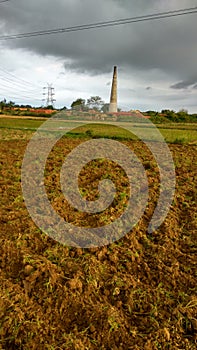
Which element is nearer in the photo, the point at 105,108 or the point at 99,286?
Answer: the point at 99,286

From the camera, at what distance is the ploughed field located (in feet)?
7.23

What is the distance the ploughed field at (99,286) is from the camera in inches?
Result: 86.8

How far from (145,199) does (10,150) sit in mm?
5842

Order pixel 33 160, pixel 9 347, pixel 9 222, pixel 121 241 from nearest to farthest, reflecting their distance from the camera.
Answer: pixel 9 347, pixel 121 241, pixel 9 222, pixel 33 160

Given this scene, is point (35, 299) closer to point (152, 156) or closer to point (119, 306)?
point (119, 306)

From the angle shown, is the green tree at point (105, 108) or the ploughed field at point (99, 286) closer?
the ploughed field at point (99, 286)

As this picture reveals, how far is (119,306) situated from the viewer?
2512 millimetres

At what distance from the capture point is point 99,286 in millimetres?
2715

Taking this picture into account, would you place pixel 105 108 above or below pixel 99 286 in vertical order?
above

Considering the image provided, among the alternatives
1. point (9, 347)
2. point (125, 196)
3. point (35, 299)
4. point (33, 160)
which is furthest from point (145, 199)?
point (33, 160)

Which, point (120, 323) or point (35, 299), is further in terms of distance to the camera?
point (35, 299)

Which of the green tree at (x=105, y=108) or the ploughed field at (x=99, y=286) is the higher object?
the green tree at (x=105, y=108)

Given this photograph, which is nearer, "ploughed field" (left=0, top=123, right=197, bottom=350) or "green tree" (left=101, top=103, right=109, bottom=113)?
"ploughed field" (left=0, top=123, right=197, bottom=350)

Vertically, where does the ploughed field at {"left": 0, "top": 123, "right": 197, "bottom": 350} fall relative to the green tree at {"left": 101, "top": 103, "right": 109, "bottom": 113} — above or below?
below
